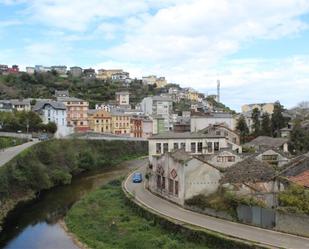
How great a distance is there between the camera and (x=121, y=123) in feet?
314

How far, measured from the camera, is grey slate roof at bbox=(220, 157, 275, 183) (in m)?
30.8

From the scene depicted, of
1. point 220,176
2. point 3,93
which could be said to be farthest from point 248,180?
point 3,93

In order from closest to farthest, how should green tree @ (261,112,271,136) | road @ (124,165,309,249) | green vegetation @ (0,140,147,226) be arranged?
road @ (124,165,309,249) < green vegetation @ (0,140,147,226) < green tree @ (261,112,271,136)

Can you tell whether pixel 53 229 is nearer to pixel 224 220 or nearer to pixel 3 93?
pixel 224 220

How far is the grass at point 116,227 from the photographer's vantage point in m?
27.0

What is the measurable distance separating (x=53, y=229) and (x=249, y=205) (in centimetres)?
1458

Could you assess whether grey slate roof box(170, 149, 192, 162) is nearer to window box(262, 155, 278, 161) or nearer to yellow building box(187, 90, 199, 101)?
window box(262, 155, 278, 161)

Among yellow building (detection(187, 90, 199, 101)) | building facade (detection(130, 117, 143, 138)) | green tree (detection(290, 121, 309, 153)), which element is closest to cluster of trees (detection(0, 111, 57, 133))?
building facade (detection(130, 117, 143, 138))

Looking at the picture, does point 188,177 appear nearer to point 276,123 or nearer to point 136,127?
point 276,123

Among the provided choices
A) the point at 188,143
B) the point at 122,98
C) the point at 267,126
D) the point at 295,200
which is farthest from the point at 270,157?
the point at 122,98

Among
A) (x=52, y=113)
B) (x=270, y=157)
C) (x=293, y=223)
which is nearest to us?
(x=293, y=223)

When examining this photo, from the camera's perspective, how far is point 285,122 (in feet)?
248

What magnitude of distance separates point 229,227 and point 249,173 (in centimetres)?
559

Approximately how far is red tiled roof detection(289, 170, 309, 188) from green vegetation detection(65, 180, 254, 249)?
6.57 metres
